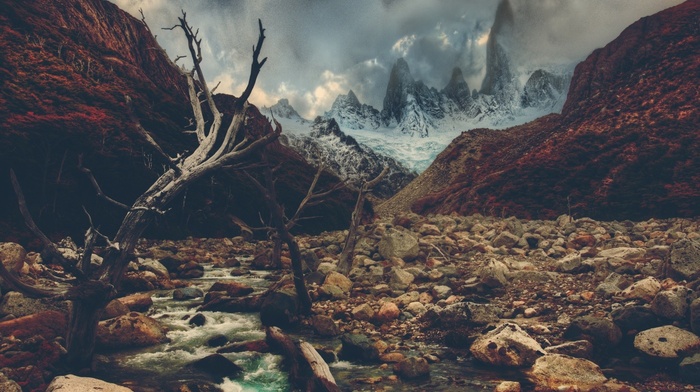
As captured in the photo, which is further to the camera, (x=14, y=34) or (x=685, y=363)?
(x=14, y=34)

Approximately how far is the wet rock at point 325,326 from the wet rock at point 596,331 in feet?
16.1

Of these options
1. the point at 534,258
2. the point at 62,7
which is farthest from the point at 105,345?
the point at 62,7

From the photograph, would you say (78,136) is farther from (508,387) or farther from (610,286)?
(610,286)

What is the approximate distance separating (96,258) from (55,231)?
411 inches

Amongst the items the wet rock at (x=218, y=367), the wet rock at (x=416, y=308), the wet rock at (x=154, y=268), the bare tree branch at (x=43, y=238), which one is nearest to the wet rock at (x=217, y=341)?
the wet rock at (x=218, y=367)

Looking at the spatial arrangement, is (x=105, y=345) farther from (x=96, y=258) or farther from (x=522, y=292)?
(x=522, y=292)

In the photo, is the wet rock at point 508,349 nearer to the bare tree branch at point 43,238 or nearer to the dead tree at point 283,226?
the dead tree at point 283,226

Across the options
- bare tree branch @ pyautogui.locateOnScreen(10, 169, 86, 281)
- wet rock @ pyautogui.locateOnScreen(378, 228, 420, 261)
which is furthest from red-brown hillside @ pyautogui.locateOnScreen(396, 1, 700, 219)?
bare tree branch @ pyautogui.locateOnScreen(10, 169, 86, 281)

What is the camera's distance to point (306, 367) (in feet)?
21.7

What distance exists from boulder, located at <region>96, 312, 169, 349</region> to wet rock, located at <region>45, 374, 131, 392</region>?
8.50 ft

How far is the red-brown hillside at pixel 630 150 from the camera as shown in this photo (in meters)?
35.1

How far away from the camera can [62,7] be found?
163 feet

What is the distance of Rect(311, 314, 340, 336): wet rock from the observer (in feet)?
30.2

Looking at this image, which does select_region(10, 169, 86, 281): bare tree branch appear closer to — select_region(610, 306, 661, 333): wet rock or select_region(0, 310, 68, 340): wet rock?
select_region(0, 310, 68, 340): wet rock
